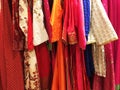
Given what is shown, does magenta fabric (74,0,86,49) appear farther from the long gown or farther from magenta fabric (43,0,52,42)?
the long gown

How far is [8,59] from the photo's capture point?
109 cm

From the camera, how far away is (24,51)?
1.13 m

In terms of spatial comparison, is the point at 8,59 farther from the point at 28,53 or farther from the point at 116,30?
the point at 116,30

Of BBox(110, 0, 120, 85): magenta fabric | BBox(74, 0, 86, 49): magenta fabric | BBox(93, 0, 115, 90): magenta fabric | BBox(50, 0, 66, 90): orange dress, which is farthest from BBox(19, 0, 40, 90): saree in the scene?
BBox(110, 0, 120, 85): magenta fabric

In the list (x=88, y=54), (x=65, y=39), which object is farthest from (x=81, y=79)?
(x=65, y=39)

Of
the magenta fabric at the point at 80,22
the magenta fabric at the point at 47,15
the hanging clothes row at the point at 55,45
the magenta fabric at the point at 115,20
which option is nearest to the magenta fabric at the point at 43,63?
the hanging clothes row at the point at 55,45

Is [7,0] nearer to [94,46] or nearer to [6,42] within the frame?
[6,42]

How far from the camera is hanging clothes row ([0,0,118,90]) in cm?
107

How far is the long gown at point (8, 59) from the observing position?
106 cm

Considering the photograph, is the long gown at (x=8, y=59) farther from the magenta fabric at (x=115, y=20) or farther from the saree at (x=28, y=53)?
the magenta fabric at (x=115, y=20)

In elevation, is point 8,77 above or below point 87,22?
below

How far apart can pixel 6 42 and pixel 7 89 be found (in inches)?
9.4

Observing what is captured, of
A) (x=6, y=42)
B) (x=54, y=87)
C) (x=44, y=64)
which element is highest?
(x=6, y=42)

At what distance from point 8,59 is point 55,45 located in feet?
0.93
